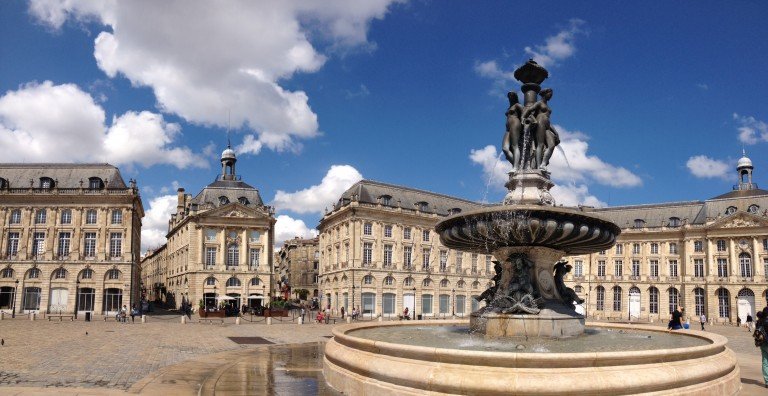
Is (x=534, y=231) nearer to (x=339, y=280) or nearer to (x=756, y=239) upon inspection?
(x=339, y=280)

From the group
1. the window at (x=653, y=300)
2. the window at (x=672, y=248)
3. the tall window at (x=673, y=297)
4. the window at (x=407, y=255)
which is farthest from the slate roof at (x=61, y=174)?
the tall window at (x=673, y=297)

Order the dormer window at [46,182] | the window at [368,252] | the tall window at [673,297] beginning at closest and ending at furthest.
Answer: the dormer window at [46,182], the window at [368,252], the tall window at [673,297]

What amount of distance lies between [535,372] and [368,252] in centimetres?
5201

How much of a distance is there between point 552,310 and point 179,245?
61528 mm

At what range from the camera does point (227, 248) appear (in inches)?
2330

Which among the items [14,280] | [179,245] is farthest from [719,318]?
[14,280]

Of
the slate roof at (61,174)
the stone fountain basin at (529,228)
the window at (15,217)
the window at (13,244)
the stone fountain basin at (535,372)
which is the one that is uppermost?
the slate roof at (61,174)

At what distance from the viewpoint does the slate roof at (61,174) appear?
5342cm

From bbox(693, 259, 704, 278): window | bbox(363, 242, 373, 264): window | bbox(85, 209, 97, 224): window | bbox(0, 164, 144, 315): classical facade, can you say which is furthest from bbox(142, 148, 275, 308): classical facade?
bbox(693, 259, 704, 278): window

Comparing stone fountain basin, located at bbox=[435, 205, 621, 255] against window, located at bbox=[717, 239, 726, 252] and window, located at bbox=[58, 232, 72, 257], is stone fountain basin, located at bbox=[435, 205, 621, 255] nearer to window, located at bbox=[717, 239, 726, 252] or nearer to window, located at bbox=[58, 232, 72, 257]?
window, located at bbox=[58, 232, 72, 257]

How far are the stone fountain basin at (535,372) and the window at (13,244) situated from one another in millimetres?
53083

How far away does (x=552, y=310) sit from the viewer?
11.9 m

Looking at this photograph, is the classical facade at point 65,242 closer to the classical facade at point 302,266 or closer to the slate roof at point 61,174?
the slate roof at point 61,174

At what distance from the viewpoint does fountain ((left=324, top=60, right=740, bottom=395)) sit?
290 inches
